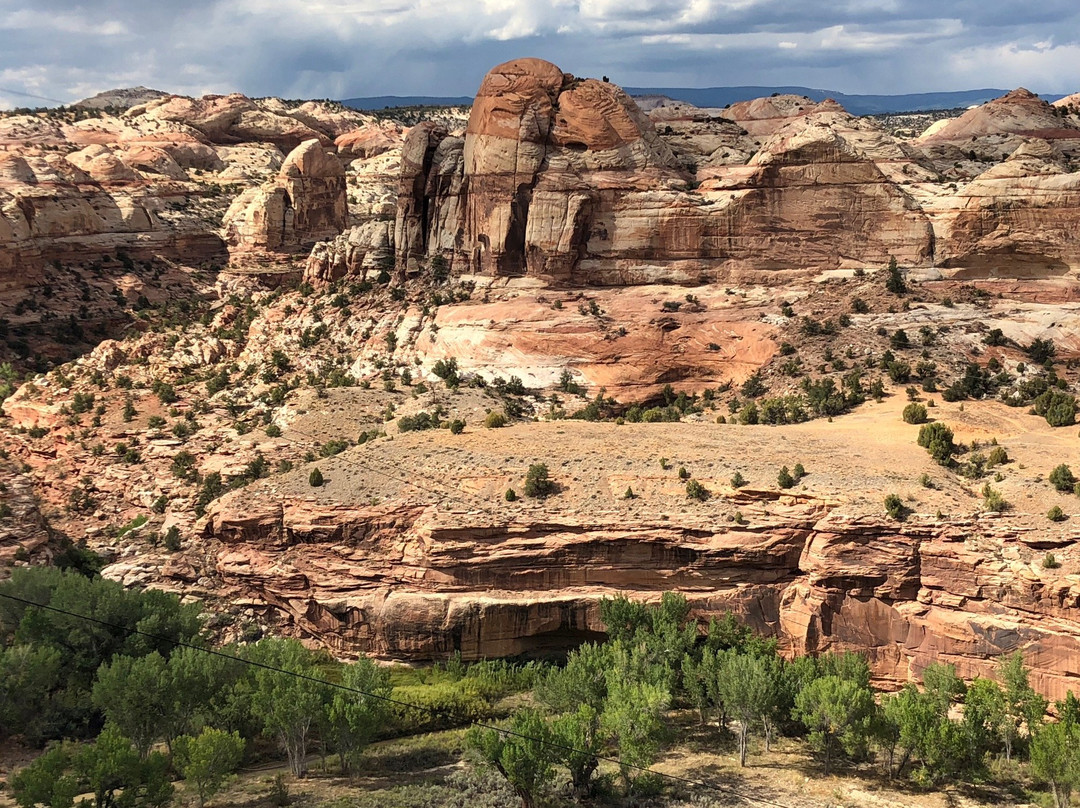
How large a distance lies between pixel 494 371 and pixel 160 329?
89.0 ft

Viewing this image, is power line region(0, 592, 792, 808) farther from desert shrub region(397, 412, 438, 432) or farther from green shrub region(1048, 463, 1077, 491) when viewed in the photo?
green shrub region(1048, 463, 1077, 491)

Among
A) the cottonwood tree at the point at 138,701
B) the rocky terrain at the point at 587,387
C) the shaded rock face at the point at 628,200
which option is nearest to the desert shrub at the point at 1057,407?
the rocky terrain at the point at 587,387

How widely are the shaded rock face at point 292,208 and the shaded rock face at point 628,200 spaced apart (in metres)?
25.5

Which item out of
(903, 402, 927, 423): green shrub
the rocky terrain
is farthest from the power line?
(903, 402, 927, 423): green shrub

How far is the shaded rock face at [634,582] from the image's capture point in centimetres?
3581

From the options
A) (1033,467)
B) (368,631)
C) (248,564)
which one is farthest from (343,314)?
(1033,467)

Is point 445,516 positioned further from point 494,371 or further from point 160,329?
point 160,329

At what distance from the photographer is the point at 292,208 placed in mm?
84375

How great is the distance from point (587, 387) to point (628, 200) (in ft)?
40.6

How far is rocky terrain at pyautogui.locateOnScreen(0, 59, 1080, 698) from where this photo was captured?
127 feet

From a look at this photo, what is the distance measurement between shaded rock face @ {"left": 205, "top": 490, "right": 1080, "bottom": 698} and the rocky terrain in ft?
0.40

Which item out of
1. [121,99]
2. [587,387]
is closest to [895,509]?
[587,387]

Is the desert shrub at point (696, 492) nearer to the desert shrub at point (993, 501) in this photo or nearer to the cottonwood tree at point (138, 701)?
the desert shrub at point (993, 501)

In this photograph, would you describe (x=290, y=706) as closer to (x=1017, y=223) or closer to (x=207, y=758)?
(x=207, y=758)
